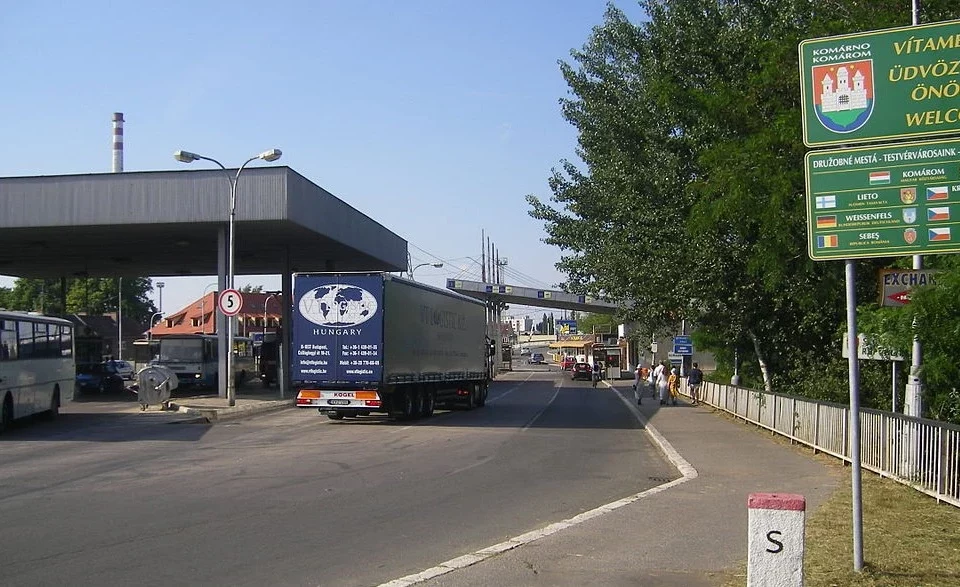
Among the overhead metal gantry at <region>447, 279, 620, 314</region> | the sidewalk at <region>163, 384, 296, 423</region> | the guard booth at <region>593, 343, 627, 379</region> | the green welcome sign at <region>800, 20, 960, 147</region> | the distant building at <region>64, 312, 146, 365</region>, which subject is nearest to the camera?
the green welcome sign at <region>800, 20, 960, 147</region>

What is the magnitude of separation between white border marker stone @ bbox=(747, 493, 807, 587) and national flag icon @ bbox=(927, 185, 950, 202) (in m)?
2.72

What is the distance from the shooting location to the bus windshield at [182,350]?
40.7 meters

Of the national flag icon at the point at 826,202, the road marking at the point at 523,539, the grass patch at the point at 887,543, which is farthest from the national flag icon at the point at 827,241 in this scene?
the road marking at the point at 523,539

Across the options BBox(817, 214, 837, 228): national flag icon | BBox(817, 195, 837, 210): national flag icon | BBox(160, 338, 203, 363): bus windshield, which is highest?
BBox(817, 195, 837, 210): national flag icon

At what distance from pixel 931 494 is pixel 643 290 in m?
15.6

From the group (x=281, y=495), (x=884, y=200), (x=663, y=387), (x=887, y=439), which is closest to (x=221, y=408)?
(x=663, y=387)

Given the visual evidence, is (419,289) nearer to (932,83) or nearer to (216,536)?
(216,536)

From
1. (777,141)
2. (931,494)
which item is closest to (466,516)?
(931,494)

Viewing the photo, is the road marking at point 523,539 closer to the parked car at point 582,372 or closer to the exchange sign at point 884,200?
the exchange sign at point 884,200

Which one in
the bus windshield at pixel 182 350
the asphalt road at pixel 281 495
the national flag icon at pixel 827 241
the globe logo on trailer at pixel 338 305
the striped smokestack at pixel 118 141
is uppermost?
the striped smokestack at pixel 118 141

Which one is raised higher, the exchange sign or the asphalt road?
the exchange sign

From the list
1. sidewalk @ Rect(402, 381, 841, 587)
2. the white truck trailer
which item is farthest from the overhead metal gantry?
sidewalk @ Rect(402, 381, 841, 587)

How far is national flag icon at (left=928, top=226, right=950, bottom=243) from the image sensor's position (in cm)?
734

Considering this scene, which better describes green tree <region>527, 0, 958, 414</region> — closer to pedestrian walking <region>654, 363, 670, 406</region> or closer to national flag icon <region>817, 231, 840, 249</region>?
pedestrian walking <region>654, 363, 670, 406</region>
